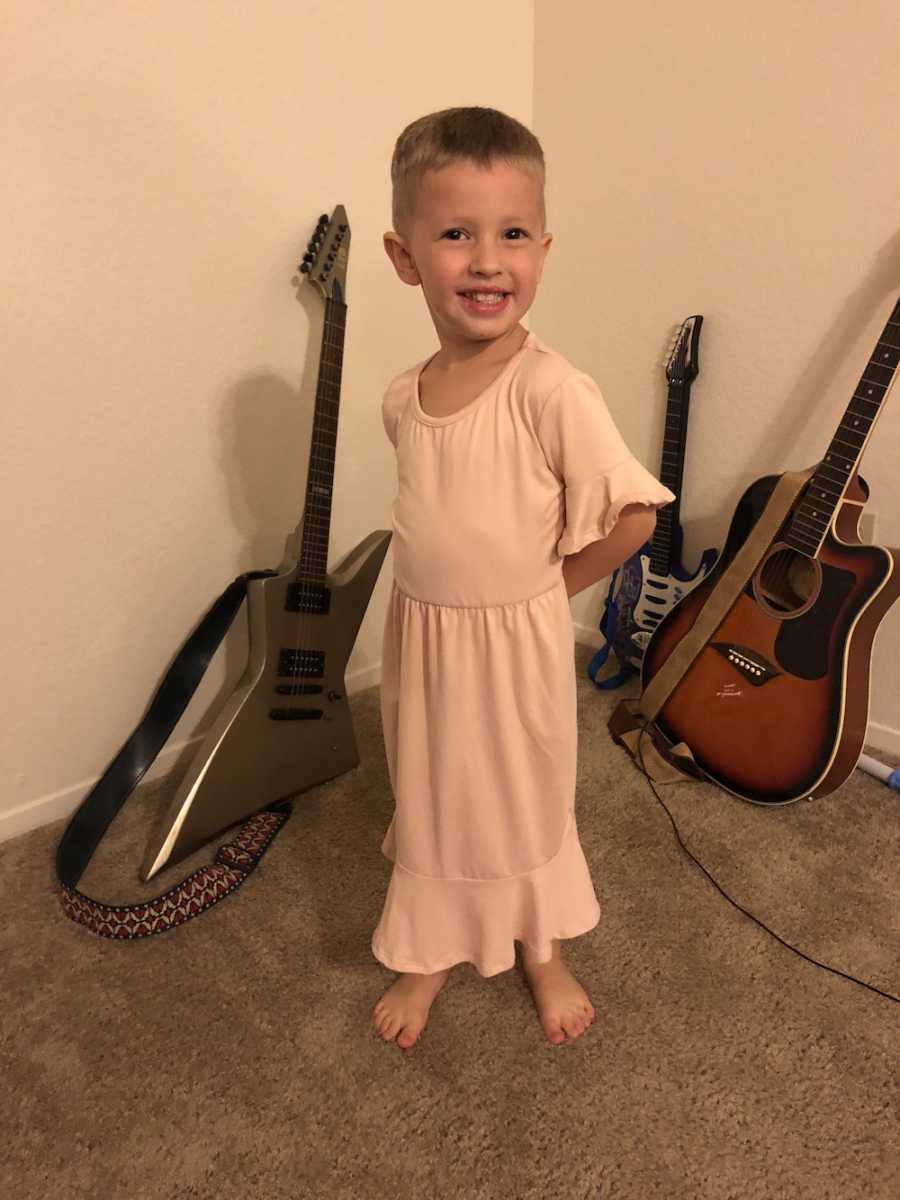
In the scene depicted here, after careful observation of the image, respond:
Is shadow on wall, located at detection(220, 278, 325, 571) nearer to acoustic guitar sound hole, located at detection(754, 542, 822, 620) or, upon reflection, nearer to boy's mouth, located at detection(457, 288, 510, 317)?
boy's mouth, located at detection(457, 288, 510, 317)

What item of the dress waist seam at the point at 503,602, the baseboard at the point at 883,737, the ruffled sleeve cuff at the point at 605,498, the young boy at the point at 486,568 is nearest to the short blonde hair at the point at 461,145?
the young boy at the point at 486,568

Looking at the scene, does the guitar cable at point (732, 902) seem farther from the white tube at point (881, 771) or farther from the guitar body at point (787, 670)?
the white tube at point (881, 771)

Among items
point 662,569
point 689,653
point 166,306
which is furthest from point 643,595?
point 166,306

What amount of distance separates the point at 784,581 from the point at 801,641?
137mm

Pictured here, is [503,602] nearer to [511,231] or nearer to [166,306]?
[511,231]

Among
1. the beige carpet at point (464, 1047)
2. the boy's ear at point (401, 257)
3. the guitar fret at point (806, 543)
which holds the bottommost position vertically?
the beige carpet at point (464, 1047)

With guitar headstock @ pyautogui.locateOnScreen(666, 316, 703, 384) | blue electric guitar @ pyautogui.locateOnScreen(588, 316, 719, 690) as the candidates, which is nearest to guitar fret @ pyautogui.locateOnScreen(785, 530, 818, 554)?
blue electric guitar @ pyautogui.locateOnScreen(588, 316, 719, 690)

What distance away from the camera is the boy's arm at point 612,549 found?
0.69 meters

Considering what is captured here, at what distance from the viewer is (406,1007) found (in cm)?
92

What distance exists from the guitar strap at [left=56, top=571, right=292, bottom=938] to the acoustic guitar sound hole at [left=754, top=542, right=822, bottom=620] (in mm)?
928

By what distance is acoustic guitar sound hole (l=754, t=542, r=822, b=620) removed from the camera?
4.14ft

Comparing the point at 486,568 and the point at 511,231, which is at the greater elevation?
the point at 511,231

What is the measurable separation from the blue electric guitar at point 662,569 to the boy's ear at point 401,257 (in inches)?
35.4

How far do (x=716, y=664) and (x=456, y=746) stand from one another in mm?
752
